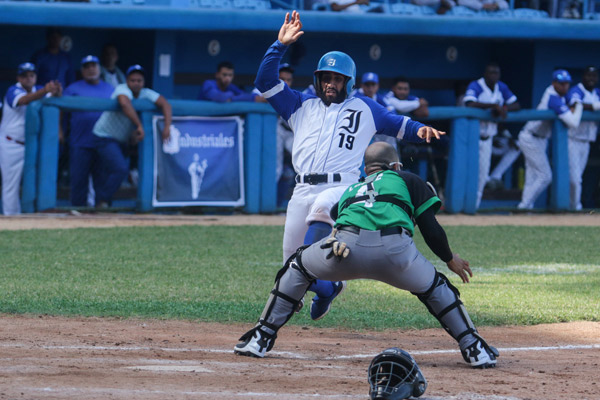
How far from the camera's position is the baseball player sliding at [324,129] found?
21.4 ft

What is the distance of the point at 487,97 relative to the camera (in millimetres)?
15148

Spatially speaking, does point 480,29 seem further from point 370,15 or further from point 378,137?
point 378,137

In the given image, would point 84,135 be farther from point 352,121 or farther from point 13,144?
point 352,121

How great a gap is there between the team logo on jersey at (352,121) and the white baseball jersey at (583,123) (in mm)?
9273

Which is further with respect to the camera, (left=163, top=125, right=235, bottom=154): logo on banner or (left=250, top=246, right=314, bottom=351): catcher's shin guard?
(left=163, top=125, right=235, bottom=154): logo on banner

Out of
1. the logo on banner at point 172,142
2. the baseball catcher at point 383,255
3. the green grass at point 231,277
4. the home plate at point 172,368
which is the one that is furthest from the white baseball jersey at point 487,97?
the home plate at point 172,368

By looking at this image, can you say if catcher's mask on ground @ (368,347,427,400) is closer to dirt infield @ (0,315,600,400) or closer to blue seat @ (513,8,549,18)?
dirt infield @ (0,315,600,400)

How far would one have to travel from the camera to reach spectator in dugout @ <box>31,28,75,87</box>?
46.4ft

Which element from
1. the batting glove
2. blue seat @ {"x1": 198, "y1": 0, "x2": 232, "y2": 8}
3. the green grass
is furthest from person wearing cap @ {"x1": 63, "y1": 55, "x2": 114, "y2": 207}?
the batting glove

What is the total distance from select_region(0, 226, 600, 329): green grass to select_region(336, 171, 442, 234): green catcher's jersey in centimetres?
163

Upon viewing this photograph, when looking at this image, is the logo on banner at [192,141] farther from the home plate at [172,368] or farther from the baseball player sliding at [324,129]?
the home plate at [172,368]

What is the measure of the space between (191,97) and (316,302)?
1061 cm

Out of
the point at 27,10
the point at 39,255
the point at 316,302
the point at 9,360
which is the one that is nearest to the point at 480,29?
the point at 27,10

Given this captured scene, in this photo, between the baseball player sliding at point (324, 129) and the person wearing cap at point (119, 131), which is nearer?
the baseball player sliding at point (324, 129)
